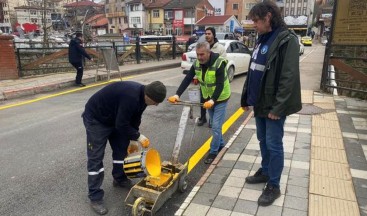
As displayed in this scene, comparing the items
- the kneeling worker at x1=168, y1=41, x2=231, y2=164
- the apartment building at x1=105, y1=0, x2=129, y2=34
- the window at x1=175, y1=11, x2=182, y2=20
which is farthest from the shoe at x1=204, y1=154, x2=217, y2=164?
the apartment building at x1=105, y1=0, x2=129, y2=34

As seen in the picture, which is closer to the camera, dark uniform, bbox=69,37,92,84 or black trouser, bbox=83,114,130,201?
black trouser, bbox=83,114,130,201

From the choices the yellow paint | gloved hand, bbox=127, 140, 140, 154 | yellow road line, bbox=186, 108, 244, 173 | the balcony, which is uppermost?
the balcony

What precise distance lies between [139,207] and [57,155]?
2286 millimetres

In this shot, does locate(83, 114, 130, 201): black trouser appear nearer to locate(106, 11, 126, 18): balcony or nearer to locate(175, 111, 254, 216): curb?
locate(175, 111, 254, 216): curb

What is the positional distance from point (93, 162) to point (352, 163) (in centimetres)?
333

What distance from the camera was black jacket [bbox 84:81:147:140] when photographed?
3090 mm

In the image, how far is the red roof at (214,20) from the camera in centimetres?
5681

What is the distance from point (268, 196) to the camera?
10.9ft

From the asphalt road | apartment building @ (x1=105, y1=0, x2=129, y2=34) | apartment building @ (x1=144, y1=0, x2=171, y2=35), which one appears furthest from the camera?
apartment building @ (x1=105, y1=0, x2=129, y2=34)

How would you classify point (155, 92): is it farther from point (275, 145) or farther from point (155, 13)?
point (155, 13)

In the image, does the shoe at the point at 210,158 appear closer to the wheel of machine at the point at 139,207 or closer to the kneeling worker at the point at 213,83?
the kneeling worker at the point at 213,83

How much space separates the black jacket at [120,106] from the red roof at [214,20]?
55741 mm

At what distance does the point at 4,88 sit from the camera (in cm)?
905

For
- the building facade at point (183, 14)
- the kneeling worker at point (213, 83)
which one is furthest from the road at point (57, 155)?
the building facade at point (183, 14)
